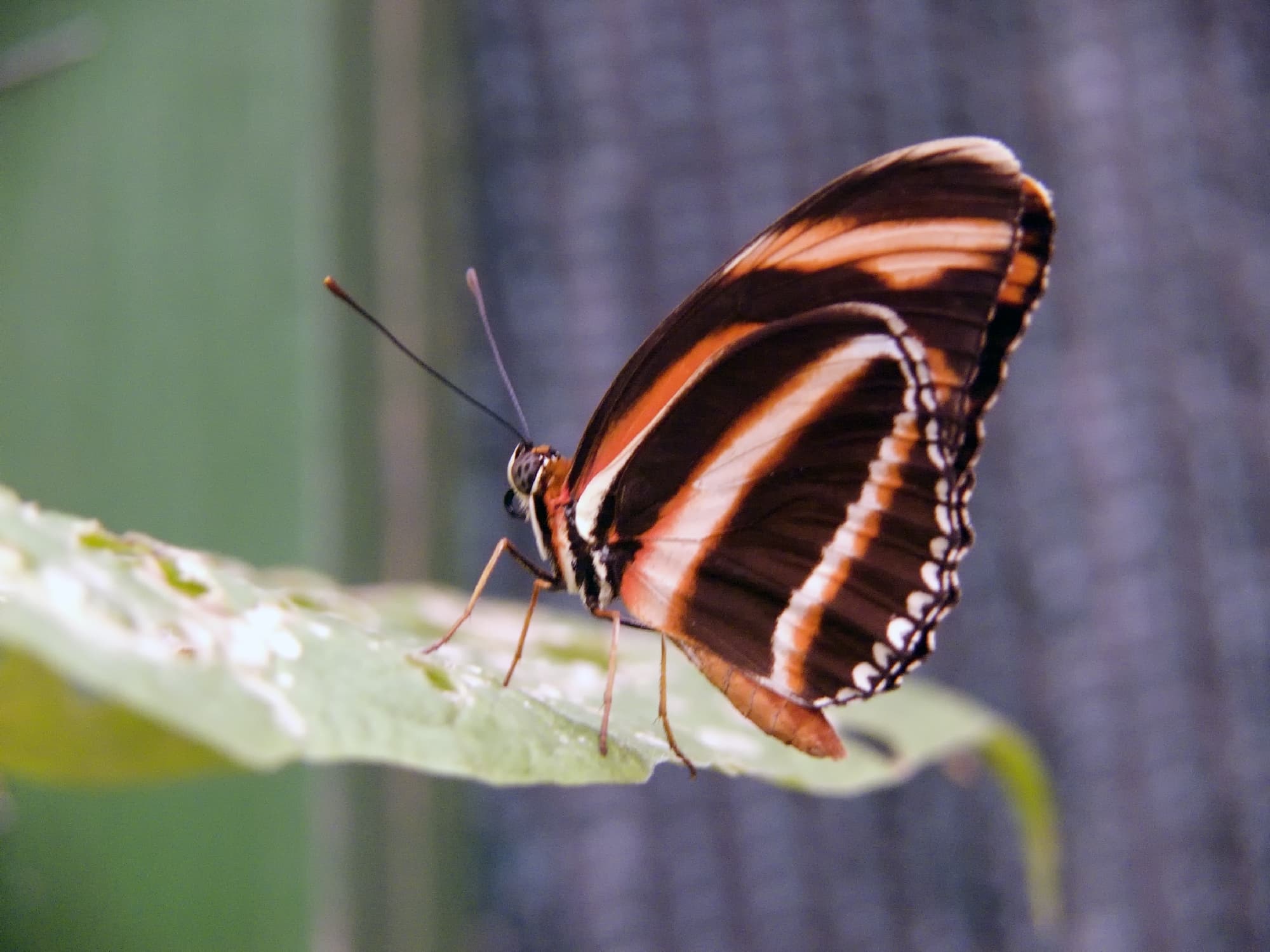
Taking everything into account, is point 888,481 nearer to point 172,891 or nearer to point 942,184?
point 942,184

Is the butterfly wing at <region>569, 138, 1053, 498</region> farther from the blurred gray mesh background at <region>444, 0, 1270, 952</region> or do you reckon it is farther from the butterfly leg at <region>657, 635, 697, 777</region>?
the blurred gray mesh background at <region>444, 0, 1270, 952</region>

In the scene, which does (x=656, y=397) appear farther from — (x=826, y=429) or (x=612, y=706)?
(x=612, y=706)

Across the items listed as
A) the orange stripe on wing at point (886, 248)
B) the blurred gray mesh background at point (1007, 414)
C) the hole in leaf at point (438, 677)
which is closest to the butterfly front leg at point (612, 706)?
the hole in leaf at point (438, 677)

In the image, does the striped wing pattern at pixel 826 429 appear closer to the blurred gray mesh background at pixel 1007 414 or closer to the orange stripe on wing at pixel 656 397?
the orange stripe on wing at pixel 656 397

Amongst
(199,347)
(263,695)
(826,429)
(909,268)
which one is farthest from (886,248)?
(199,347)

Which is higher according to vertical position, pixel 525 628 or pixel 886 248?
pixel 886 248

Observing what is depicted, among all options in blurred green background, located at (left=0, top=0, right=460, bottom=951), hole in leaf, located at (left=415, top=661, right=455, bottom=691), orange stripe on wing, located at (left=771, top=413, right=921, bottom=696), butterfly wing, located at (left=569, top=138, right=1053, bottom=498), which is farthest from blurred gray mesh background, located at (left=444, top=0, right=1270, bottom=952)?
hole in leaf, located at (left=415, top=661, right=455, bottom=691)

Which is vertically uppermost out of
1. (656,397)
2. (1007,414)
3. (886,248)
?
(886,248)
